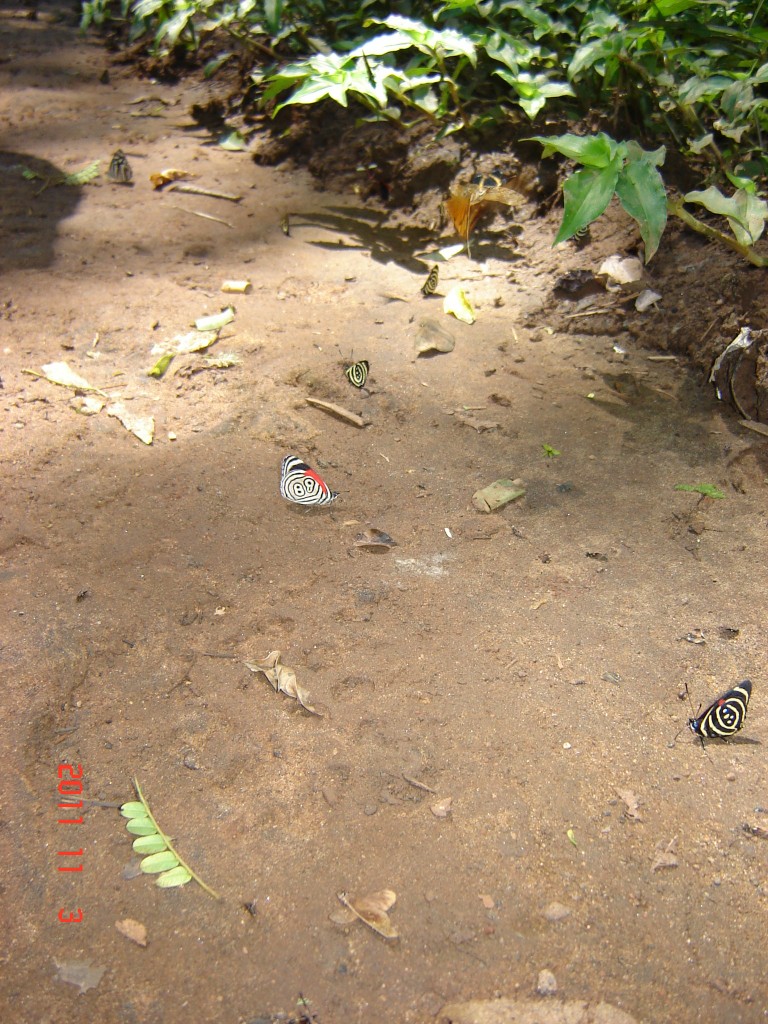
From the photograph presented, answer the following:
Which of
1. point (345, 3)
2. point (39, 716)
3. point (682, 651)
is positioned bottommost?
point (39, 716)

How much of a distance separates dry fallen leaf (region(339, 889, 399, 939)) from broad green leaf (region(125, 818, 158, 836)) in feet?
1.46

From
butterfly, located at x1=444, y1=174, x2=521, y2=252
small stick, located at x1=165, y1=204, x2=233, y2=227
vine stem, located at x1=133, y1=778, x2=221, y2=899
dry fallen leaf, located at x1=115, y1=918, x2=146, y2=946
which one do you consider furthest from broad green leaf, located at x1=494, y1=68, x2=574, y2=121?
dry fallen leaf, located at x1=115, y1=918, x2=146, y2=946

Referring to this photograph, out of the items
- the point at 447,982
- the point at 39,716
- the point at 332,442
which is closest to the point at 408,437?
the point at 332,442

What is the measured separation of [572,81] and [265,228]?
5.59 ft

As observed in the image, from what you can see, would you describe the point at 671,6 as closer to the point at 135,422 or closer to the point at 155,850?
the point at 135,422

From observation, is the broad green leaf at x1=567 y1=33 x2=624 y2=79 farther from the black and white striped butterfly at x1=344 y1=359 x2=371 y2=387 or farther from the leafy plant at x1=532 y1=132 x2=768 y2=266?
the black and white striped butterfly at x1=344 y1=359 x2=371 y2=387

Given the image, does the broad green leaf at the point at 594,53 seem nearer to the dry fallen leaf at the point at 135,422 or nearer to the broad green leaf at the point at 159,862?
the dry fallen leaf at the point at 135,422

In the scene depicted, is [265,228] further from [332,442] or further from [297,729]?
[297,729]

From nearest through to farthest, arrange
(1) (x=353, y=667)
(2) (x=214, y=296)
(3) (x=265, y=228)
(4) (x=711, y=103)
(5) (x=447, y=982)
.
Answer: (5) (x=447, y=982) < (1) (x=353, y=667) < (4) (x=711, y=103) < (2) (x=214, y=296) < (3) (x=265, y=228)

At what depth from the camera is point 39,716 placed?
196cm

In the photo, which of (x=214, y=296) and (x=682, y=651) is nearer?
(x=682, y=651)

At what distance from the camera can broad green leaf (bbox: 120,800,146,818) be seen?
1.78 meters

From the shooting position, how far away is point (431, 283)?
12.0ft
